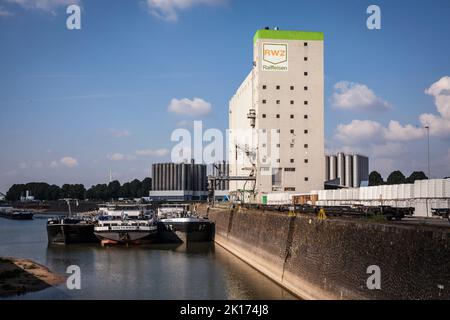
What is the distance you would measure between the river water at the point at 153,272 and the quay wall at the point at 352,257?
203 cm

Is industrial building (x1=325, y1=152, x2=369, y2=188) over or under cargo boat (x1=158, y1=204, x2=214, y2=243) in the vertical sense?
over

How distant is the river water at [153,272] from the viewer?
33062 mm

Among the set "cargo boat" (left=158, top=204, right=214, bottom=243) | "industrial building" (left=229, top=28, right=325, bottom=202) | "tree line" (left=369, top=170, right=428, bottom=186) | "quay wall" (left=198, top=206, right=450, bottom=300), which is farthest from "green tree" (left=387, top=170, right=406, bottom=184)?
"quay wall" (left=198, top=206, right=450, bottom=300)

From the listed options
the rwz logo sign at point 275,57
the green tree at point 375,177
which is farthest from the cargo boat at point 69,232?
the green tree at point 375,177

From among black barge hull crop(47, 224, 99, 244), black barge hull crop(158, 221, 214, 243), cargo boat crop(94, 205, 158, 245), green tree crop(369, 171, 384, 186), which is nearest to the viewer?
cargo boat crop(94, 205, 158, 245)

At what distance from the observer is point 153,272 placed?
4284cm

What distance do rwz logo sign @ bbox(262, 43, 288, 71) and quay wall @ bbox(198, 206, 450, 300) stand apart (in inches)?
1830

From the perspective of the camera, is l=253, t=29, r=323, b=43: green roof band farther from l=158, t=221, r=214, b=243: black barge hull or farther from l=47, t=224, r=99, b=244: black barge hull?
l=47, t=224, r=99, b=244: black barge hull

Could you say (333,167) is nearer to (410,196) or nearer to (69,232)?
(69,232)

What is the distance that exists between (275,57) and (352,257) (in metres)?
65.8

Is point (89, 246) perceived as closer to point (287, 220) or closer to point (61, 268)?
point (61, 268)

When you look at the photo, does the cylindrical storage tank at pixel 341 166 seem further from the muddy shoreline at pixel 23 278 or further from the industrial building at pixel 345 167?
the muddy shoreline at pixel 23 278

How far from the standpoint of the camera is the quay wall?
18.5 meters
